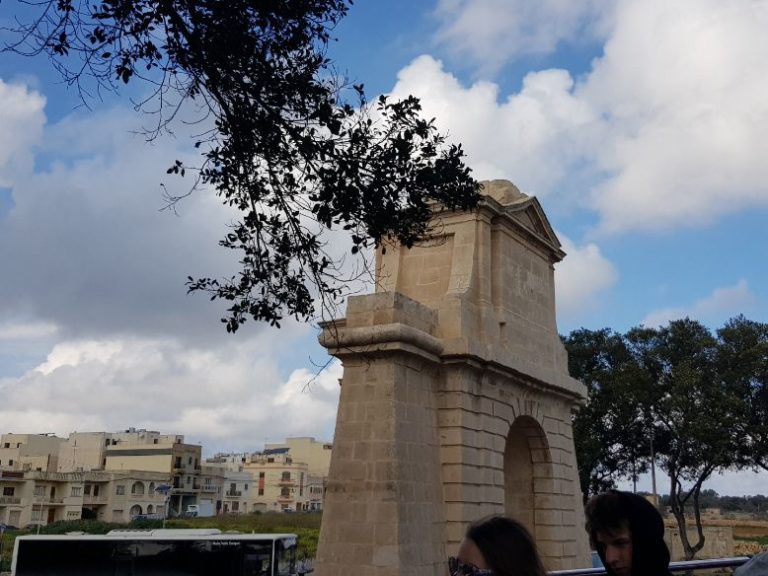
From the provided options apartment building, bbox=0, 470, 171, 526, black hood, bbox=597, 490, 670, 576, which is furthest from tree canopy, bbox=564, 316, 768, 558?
apartment building, bbox=0, 470, 171, 526

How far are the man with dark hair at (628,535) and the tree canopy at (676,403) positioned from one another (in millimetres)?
→ 26657

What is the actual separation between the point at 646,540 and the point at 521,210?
11508 mm

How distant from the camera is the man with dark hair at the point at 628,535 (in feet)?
8.78

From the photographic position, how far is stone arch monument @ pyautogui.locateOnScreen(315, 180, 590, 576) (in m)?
10.2

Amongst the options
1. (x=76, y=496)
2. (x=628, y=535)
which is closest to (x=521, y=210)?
(x=628, y=535)

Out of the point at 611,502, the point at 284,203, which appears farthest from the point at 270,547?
the point at 611,502

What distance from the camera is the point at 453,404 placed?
37.4ft

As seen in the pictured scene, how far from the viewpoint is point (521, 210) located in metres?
13.9

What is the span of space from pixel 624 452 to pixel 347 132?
27480 millimetres

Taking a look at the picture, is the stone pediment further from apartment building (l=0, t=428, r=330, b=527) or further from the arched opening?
apartment building (l=0, t=428, r=330, b=527)

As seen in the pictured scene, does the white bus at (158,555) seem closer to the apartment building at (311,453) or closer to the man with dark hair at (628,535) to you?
the man with dark hair at (628,535)

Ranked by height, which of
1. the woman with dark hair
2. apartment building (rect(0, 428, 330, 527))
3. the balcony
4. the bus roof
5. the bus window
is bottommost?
the bus window

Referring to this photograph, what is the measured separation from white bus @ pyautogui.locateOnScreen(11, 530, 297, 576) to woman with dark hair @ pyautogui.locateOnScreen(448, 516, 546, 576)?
16.1m

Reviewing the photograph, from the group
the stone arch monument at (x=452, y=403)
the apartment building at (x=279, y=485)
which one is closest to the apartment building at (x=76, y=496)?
the apartment building at (x=279, y=485)
